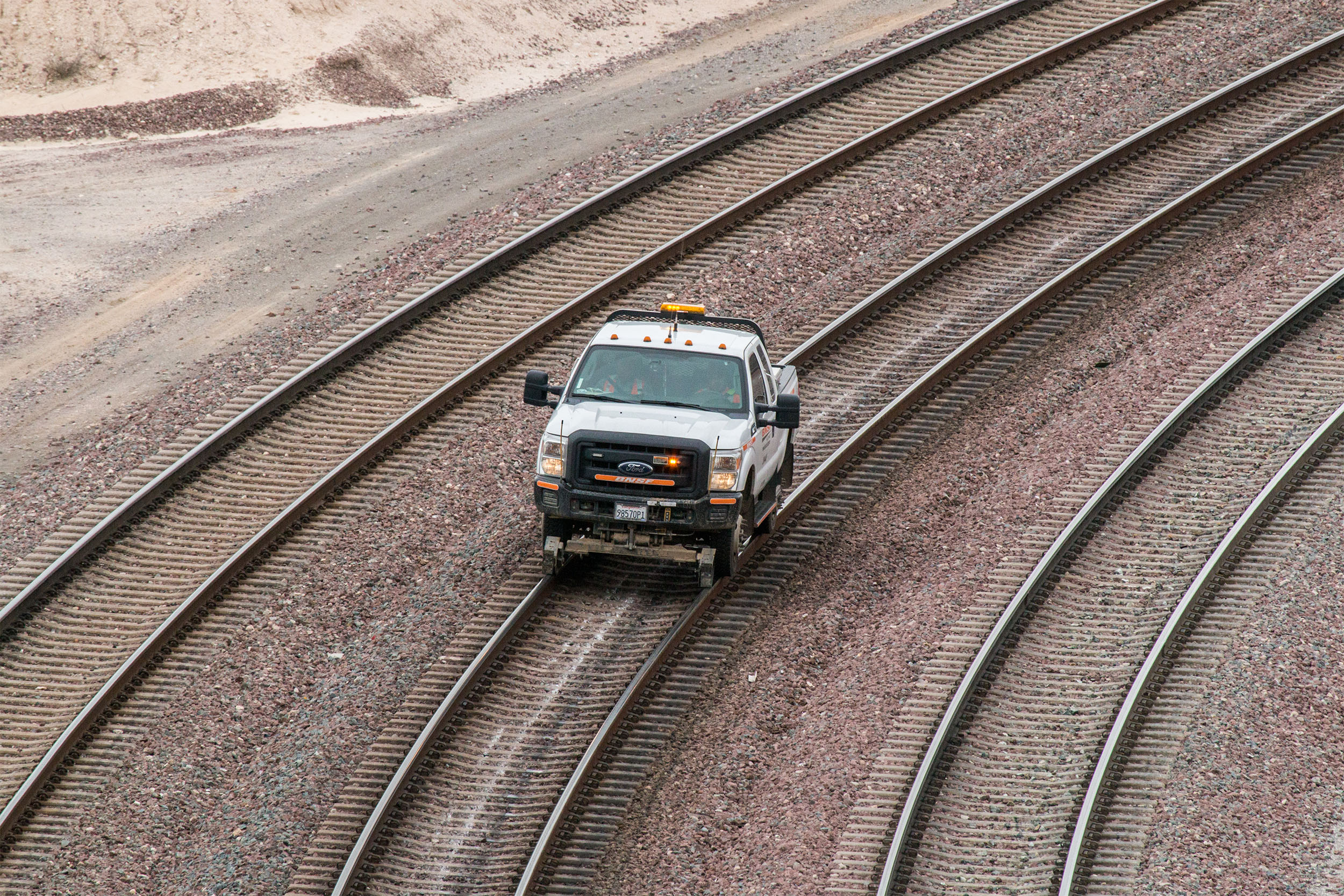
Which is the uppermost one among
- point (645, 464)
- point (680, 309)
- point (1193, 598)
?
point (680, 309)

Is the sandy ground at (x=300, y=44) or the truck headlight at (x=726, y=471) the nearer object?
the truck headlight at (x=726, y=471)

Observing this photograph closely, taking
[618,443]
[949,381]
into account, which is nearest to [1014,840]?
[618,443]

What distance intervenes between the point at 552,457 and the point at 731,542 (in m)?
1.69

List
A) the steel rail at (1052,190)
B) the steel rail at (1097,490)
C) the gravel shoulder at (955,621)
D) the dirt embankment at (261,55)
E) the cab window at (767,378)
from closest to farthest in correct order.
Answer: the gravel shoulder at (955,621), the steel rail at (1097,490), the cab window at (767,378), the steel rail at (1052,190), the dirt embankment at (261,55)

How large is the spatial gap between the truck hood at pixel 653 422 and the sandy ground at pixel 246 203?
5807 millimetres

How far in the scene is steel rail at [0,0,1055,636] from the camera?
13.2m

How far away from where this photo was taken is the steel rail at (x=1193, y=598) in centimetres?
1038

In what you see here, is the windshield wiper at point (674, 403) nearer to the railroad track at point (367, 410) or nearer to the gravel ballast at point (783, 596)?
the gravel ballast at point (783, 596)

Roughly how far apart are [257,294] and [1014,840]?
1129 centimetres

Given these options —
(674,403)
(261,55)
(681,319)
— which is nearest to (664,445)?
(674,403)

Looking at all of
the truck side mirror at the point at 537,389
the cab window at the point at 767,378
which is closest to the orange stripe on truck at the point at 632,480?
the truck side mirror at the point at 537,389

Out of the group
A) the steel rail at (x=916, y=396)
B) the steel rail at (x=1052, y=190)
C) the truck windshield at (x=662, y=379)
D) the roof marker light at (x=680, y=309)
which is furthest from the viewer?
the steel rail at (x=1052, y=190)

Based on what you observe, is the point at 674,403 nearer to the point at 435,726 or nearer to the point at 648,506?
the point at 648,506

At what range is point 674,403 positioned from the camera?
12.8 m
